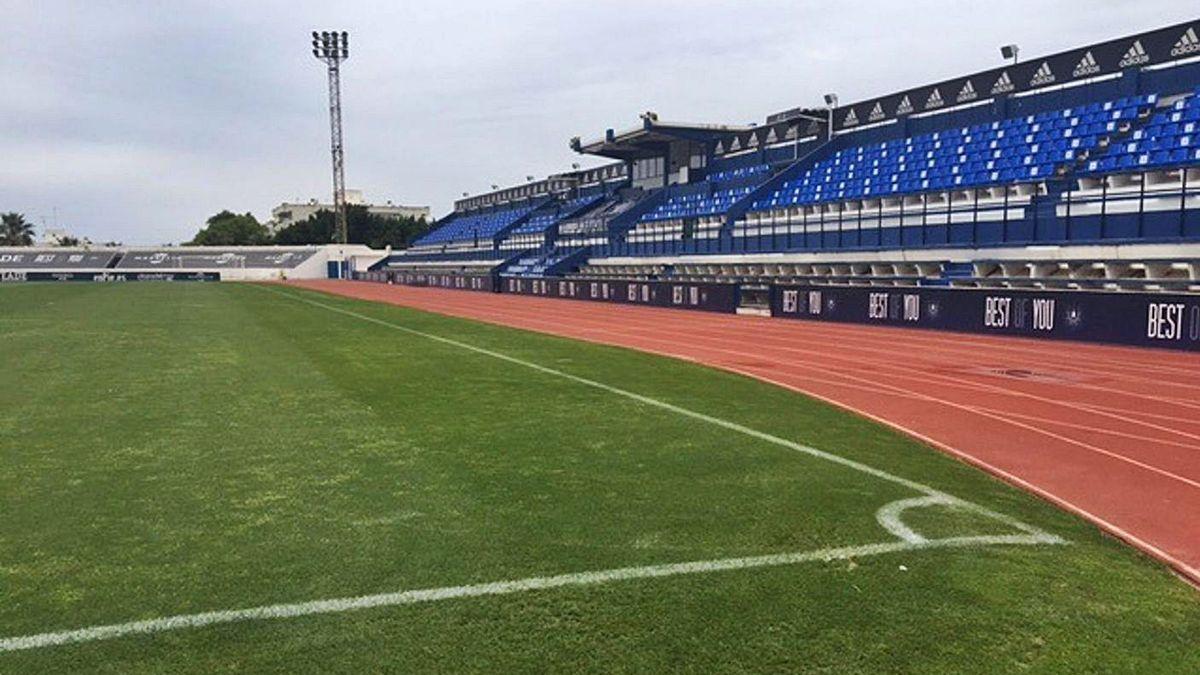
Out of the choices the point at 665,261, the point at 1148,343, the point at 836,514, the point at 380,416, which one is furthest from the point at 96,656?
the point at 665,261

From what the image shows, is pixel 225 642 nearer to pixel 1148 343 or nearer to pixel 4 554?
pixel 4 554

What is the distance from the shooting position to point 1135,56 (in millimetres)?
25781

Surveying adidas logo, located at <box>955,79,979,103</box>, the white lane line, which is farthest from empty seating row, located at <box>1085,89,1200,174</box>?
the white lane line

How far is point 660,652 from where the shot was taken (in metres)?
3.16

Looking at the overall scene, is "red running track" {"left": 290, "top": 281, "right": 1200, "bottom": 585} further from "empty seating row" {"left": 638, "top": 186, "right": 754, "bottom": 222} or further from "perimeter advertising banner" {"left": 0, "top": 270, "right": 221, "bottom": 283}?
"perimeter advertising banner" {"left": 0, "top": 270, "right": 221, "bottom": 283}

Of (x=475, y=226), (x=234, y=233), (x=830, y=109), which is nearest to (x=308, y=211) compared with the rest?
(x=234, y=233)

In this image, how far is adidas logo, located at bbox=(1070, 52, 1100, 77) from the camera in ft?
88.7

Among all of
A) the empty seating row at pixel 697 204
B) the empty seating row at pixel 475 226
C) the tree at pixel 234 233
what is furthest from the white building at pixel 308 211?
the empty seating row at pixel 697 204

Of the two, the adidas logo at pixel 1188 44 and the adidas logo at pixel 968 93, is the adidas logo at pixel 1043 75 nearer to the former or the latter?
the adidas logo at pixel 968 93

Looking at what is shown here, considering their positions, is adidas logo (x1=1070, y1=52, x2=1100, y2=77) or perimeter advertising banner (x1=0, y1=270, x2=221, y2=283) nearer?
adidas logo (x1=1070, y1=52, x2=1100, y2=77)

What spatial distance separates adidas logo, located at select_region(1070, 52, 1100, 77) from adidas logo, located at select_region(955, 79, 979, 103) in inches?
162

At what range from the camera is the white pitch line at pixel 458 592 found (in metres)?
3.28

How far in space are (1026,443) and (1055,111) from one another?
25252 millimetres

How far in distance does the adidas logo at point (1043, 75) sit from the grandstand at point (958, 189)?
5 centimetres
